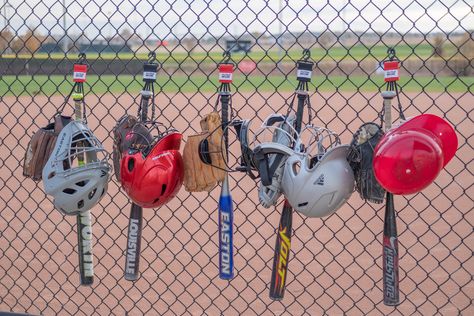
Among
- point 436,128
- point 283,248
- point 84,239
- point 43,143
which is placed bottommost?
point 84,239

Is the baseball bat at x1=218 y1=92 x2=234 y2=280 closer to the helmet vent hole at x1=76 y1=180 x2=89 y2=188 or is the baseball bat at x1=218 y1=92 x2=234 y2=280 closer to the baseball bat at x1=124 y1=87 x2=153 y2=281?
the baseball bat at x1=124 y1=87 x2=153 y2=281

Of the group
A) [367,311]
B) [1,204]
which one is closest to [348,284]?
[367,311]

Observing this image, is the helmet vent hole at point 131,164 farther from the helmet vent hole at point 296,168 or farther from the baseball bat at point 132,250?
the helmet vent hole at point 296,168

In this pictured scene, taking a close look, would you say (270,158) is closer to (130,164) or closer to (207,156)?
(207,156)

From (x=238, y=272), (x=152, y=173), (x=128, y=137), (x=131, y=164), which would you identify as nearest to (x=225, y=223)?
(x=152, y=173)

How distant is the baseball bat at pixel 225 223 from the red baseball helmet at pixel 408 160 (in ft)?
2.24

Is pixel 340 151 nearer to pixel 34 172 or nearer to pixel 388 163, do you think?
pixel 388 163

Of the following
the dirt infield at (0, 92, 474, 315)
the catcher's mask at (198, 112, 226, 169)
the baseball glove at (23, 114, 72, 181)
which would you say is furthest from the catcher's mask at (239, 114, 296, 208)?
the dirt infield at (0, 92, 474, 315)

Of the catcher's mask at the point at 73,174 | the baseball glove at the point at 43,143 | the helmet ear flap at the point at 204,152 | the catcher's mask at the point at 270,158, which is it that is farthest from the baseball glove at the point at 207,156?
the baseball glove at the point at 43,143

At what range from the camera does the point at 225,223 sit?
2988 millimetres

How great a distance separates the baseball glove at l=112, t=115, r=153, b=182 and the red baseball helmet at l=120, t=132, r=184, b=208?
0.20 ft

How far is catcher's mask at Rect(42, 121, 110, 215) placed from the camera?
10.3ft

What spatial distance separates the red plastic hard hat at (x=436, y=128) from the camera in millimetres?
2611

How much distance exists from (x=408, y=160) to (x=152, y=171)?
1.05 metres
